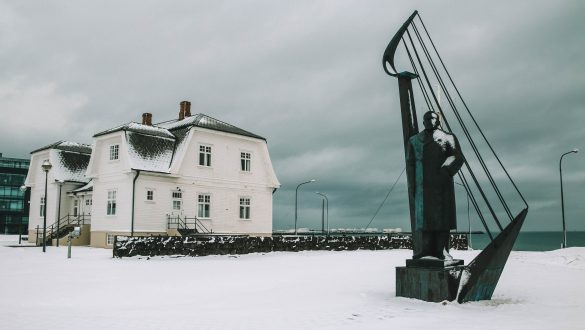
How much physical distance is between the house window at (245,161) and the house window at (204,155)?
8.82 feet

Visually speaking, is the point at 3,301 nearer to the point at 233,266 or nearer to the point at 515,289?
the point at 233,266

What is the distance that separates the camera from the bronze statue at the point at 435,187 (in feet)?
29.2

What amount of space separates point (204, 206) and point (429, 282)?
25.5 metres

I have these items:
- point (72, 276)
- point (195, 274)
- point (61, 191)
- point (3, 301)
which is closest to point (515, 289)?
point (195, 274)

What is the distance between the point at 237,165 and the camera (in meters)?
34.9

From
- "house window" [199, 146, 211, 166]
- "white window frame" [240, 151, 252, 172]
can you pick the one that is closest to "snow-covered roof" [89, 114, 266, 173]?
"house window" [199, 146, 211, 166]

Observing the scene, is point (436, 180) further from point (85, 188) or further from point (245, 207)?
point (85, 188)

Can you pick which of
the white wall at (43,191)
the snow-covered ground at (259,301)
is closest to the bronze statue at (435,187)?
the snow-covered ground at (259,301)

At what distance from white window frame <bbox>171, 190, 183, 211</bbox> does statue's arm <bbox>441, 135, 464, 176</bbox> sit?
80.8 ft

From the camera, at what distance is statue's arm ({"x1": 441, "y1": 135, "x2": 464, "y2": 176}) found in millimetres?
8898

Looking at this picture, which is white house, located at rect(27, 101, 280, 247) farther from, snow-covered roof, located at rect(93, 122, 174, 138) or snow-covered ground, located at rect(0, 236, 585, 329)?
snow-covered ground, located at rect(0, 236, 585, 329)

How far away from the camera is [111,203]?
102 ft

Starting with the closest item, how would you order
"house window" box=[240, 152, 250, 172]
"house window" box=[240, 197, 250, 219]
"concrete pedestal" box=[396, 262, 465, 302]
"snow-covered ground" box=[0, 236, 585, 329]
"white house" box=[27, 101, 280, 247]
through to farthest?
"snow-covered ground" box=[0, 236, 585, 329] < "concrete pedestal" box=[396, 262, 465, 302] < "white house" box=[27, 101, 280, 247] < "house window" box=[240, 197, 250, 219] < "house window" box=[240, 152, 250, 172]

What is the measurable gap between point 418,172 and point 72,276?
10279mm
